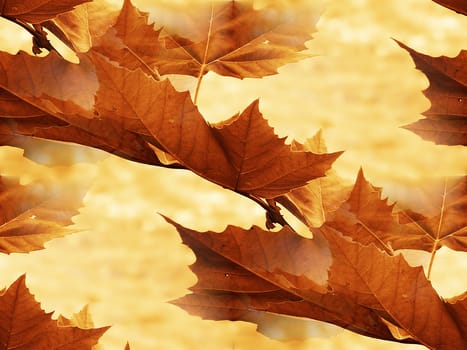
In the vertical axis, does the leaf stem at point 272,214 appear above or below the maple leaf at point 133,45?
below

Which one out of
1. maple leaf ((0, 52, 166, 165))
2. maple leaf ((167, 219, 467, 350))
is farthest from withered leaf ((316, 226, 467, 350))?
maple leaf ((0, 52, 166, 165))

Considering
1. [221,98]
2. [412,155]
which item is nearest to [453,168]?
[412,155]

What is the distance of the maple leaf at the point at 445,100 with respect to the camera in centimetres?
41

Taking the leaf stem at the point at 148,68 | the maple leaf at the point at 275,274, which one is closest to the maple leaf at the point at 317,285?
the maple leaf at the point at 275,274

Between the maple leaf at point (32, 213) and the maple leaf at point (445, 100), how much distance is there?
0.52 ft

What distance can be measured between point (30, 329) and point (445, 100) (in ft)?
0.72

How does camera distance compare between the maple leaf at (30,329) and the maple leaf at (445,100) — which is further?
the maple leaf at (445,100)

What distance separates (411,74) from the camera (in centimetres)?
50

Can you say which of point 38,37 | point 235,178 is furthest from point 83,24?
point 235,178

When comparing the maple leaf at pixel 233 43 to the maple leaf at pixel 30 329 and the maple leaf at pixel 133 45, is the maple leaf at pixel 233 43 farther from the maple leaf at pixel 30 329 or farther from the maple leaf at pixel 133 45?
the maple leaf at pixel 30 329

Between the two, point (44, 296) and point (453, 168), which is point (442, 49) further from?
point (44, 296)

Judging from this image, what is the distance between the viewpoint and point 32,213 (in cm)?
38

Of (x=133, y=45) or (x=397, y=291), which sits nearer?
(x=397, y=291)

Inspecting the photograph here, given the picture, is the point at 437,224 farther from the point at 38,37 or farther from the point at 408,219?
the point at 38,37
